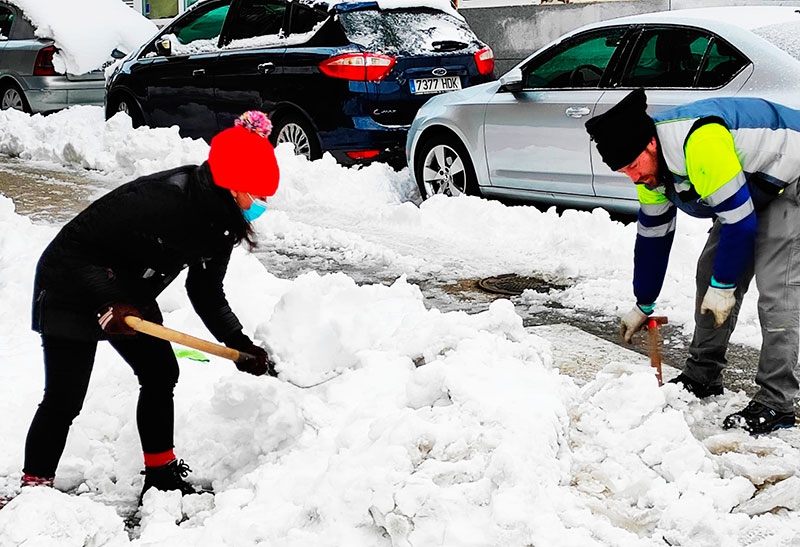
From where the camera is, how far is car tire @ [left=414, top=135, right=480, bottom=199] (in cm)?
854

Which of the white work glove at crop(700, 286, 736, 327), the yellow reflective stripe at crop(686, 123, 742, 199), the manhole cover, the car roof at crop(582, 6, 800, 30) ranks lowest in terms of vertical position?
the manhole cover

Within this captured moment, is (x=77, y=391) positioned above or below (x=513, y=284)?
above

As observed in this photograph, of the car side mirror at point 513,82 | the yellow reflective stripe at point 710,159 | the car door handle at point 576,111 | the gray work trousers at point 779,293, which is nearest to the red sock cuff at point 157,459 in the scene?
the yellow reflective stripe at point 710,159

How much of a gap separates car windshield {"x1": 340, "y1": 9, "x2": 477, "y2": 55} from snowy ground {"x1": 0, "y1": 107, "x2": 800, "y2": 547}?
4.19 metres

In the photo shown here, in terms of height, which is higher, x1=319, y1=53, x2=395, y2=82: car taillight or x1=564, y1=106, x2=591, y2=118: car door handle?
x1=319, y1=53, x2=395, y2=82: car taillight

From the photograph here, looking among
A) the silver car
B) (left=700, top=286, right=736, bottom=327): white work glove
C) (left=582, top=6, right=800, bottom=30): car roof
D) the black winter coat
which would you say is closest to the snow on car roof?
the silver car

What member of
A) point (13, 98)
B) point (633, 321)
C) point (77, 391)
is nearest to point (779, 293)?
point (633, 321)

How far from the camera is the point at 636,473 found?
3.54 metres

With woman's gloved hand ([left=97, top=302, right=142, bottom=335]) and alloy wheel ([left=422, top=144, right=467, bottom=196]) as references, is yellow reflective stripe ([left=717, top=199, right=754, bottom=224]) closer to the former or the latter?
woman's gloved hand ([left=97, top=302, right=142, bottom=335])

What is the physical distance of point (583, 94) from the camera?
7512 millimetres

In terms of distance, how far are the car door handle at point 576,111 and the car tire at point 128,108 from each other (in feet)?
19.3

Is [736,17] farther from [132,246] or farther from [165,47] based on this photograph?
[165,47]

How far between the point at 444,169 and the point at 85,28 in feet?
22.7

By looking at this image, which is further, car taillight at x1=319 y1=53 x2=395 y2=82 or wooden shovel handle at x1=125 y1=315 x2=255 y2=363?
car taillight at x1=319 y1=53 x2=395 y2=82
